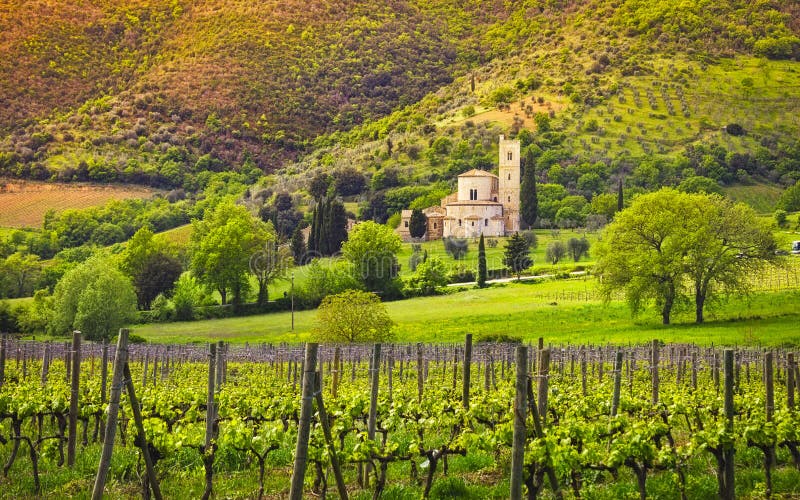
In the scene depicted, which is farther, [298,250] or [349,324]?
[298,250]

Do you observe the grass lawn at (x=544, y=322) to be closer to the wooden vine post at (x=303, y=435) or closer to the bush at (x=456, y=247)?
the bush at (x=456, y=247)

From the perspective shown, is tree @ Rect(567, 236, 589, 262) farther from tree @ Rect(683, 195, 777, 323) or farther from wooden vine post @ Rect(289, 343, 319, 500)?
wooden vine post @ Rect(289, 343, 319, 500)

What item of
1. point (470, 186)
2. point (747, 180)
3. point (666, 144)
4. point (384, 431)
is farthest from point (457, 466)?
point (666, 144)

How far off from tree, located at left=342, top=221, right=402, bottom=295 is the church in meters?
39.7

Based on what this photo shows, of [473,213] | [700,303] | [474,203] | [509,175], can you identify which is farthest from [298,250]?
[700,303]

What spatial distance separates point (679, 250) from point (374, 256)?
127ft

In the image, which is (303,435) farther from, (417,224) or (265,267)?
(417,224)

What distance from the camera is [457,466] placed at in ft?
53.5

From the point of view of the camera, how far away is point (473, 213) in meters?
142

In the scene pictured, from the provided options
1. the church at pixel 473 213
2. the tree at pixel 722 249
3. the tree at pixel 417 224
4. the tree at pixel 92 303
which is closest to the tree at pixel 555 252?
the church at pixel 473 213

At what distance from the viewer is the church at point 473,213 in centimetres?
14100

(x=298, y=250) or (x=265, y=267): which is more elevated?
(x=298, y=250)

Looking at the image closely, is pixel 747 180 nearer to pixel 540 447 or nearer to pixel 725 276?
pixel 725 276

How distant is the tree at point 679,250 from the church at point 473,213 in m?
71.2
